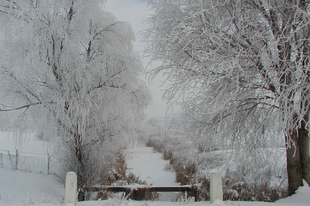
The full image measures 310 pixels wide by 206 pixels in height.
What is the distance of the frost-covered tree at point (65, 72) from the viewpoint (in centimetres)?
566

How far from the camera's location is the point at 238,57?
4.39 meters

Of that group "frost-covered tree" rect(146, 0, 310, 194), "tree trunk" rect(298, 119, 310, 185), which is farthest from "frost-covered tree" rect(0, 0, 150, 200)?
"tree trunk" rect(298, 119, 310, 185)

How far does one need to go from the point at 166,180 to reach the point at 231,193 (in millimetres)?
3621

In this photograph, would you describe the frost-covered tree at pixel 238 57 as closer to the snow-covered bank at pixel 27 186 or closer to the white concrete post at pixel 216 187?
the white concrete post at pixel 216 187

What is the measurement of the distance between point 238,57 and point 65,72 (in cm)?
386

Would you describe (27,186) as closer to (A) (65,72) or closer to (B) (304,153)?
(A) (65,72)

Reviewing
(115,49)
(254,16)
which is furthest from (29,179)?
(254,16)

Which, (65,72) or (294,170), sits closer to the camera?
(294,170)

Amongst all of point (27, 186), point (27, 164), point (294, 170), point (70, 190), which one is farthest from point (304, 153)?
point (27, 164)

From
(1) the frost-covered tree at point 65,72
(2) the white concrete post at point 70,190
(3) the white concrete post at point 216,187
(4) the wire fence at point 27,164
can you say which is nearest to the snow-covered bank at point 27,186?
(4) the wire fence at point 27,164

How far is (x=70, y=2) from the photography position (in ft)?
20.8

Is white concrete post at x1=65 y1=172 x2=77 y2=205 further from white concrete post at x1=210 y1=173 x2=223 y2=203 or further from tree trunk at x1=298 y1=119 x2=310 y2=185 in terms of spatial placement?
tree trunk at x1=298 y1=119 x2=310 y2=185

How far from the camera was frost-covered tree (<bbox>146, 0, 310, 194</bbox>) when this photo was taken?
4.44 meters

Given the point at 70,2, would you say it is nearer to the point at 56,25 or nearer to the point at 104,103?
the point at 56,25
